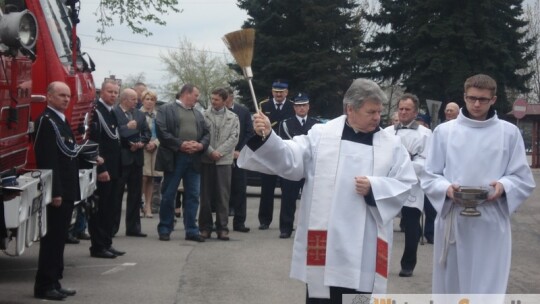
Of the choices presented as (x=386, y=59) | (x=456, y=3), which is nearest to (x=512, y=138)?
→ (x=456, y=3)

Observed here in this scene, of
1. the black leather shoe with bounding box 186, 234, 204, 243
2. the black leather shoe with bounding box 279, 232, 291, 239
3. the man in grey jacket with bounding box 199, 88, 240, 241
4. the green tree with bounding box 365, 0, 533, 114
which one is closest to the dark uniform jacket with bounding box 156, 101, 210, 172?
the man in grey jacket with bounding box 199, 88, 240, 241

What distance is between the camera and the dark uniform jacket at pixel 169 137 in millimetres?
13453

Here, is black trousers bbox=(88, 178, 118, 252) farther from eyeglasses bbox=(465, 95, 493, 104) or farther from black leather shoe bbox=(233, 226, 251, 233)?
eyeglasses bbox=(465, 95, 493, 104)

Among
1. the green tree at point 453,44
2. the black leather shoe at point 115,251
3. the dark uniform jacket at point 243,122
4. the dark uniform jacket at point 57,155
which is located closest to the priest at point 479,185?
the dark uniform jacket at point 57,155

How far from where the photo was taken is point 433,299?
7793 mm

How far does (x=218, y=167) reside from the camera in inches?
552

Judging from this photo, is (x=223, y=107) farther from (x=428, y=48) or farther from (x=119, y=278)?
(x=428, y=48)

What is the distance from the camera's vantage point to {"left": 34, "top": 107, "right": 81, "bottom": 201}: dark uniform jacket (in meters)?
9.06

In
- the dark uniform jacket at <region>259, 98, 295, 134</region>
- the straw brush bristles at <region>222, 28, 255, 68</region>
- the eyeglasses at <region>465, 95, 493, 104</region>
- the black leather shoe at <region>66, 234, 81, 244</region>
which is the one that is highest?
the straw brush bristles at <region>222, 28, 255, 68</region>

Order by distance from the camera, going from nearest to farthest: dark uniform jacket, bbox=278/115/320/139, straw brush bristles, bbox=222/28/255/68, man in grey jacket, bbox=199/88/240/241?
straw brush bristles, bbox=222/28/255/68 → man in grey jacket, bbox=199/88/240/241 → dark uniform jacket, bbox=278/115/320/139

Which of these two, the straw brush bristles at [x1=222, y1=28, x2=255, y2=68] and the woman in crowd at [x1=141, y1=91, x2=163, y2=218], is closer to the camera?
the straw brush bristles at [x1=222, y1=28, x2=255, y2=68]

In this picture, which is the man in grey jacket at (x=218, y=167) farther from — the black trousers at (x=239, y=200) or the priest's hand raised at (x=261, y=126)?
the priest's hand raised at (x=261, y=126)

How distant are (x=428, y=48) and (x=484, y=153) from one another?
132 ft

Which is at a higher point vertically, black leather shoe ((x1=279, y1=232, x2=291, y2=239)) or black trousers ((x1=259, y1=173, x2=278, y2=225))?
black trousers ((x1=259, y1=173, x2=278, y2=225))
